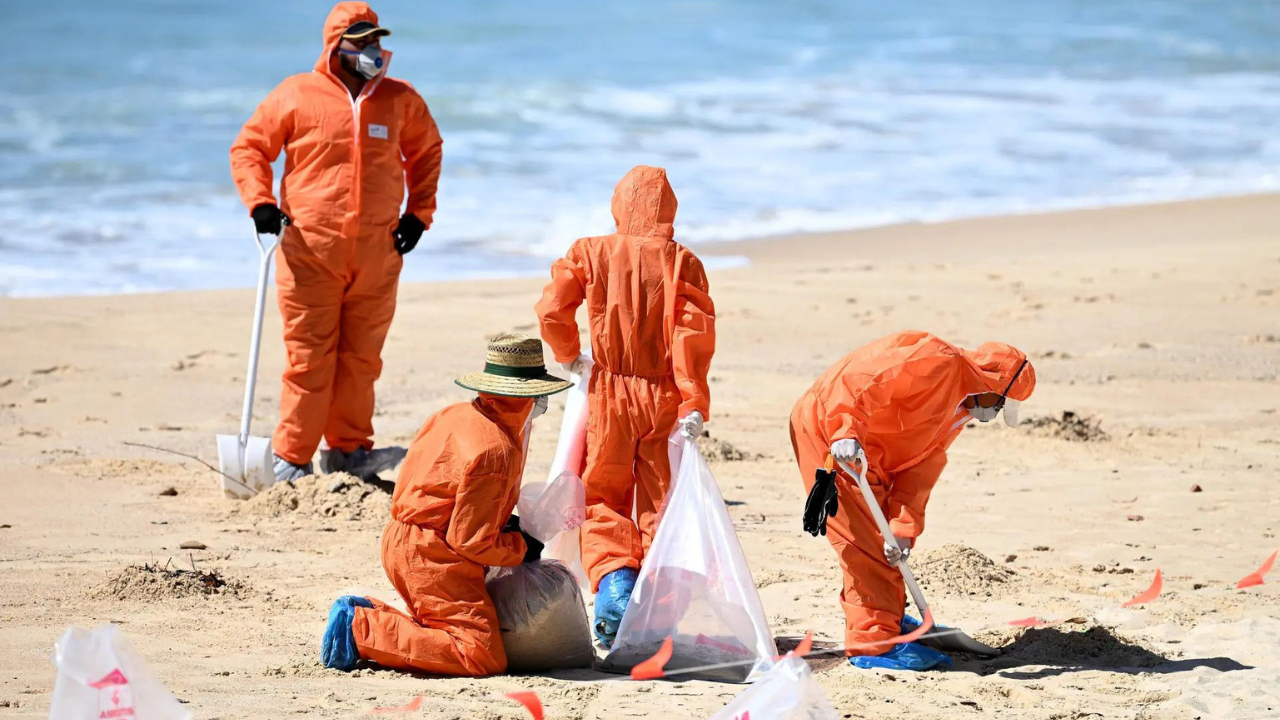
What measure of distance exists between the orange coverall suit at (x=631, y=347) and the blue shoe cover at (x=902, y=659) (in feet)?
2.93

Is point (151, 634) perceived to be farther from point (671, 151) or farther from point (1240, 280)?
point (671, 151)

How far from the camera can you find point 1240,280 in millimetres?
12047

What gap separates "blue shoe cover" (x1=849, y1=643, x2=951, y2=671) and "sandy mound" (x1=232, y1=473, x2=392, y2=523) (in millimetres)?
2619

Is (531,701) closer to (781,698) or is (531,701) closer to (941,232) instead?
(781,698)

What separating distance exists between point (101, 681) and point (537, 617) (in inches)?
65.1

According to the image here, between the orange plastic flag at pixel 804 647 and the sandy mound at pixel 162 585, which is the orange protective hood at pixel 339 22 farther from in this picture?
the orange plastic flag at pixel 804 647

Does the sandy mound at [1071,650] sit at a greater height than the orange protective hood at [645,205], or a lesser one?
lesser

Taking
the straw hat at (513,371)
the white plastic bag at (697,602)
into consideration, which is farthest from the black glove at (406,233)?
the white plastic bag at (697,602)

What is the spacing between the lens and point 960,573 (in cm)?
623

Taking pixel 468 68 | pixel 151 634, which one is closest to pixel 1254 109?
pixel 468 68

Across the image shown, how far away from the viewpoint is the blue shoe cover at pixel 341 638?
494cm

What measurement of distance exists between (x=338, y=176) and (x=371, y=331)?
745 mm

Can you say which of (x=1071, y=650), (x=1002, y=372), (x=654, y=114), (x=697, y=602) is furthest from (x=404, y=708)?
(x=654, y=114)

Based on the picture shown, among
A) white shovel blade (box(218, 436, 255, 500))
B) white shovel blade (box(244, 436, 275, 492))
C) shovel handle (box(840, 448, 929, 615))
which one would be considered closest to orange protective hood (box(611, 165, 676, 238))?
shovel handle (box(840, 448, 929, 615))
